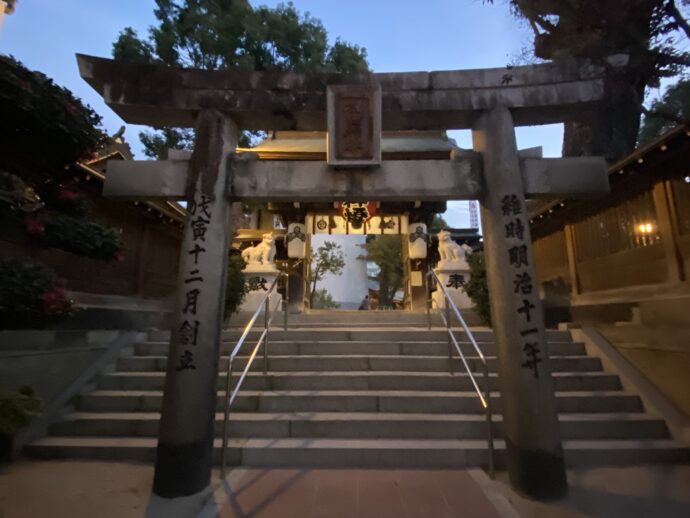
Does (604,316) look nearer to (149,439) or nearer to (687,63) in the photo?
(687,63)

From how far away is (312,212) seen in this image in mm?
12781

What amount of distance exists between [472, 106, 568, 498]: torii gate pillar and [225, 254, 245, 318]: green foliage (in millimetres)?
5879

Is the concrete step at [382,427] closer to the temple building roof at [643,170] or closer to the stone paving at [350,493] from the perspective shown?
the stone paving at [350,493]

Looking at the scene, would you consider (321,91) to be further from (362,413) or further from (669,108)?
(669,108)

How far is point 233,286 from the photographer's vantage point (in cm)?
843

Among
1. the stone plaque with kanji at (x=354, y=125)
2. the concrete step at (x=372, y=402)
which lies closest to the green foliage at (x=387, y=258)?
the concrete step at (x=372, y=402)

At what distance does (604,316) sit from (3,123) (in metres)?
9.48

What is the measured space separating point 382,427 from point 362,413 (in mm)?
442

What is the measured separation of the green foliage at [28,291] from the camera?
4.08 m

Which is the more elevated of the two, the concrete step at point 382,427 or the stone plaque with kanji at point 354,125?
the stone plaque with kanji at point 354,125

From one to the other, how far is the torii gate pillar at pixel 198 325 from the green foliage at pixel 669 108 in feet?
35.8

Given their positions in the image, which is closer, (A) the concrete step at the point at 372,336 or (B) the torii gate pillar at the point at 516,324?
(B) the torii gate pillar at the point at 516,324

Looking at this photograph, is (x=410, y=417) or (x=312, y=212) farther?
(x=312, y=212)

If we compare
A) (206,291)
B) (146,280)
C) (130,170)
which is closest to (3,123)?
(130,170)
